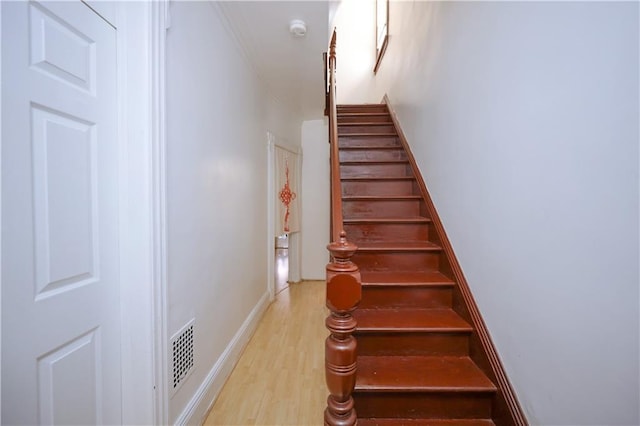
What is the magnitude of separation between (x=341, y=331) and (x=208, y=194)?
3.83 feet

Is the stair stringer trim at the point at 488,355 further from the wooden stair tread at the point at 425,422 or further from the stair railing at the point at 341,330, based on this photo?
the stair railing at the point at 341,330

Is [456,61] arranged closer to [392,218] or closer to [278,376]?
[392,218]

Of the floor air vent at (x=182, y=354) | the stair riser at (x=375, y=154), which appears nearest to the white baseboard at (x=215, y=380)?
the floor air vent at (x=182, y=354)

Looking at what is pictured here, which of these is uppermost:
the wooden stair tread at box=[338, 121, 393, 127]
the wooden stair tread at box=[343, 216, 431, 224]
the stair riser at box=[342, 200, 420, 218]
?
the wooden stair tread at box=[338, 121, 393, 127]

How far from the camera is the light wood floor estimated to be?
1.65 meters

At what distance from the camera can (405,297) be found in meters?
1.74

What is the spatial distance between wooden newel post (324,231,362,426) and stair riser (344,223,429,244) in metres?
1.06

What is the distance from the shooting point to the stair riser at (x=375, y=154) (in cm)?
288

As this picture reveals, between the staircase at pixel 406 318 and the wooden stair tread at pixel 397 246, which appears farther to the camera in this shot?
the wooden stair tread at pixel 397 246

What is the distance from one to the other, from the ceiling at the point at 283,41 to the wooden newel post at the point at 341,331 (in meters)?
1.74

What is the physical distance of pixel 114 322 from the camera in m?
1.13

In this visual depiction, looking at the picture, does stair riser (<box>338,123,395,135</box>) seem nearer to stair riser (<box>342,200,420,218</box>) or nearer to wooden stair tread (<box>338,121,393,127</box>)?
wooden stair tread (<box>338,121,393,127</box>)

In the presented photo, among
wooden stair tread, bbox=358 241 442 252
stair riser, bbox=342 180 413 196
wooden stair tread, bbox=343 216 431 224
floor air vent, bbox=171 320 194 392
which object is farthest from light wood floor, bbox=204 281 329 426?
stair riser, bbox=342 180 413 196

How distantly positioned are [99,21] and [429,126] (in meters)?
2.06
